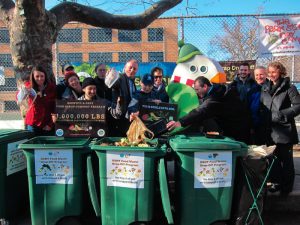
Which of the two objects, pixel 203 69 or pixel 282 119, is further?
pixel 203 69

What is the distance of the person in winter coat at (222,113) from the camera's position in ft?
12.6

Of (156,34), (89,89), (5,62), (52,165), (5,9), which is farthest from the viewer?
(156,34)

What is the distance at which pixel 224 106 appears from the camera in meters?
3.98

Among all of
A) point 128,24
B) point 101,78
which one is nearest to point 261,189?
point 101,78

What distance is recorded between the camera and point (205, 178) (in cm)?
324

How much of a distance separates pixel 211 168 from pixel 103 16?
3083 millimetres

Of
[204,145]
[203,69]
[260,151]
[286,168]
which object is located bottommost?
[286,168]

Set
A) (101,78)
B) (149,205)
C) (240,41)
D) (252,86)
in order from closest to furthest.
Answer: (149,205), (252,86), (101,78), (240,41)

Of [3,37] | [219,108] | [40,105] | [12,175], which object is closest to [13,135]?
[12,175]

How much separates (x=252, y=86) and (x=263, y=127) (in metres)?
0.62

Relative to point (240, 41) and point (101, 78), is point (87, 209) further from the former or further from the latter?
point (240, 41)

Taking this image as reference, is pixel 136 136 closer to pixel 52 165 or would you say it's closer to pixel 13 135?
pixel 52 165

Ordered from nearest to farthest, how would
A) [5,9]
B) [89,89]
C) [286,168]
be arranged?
[89,89] → [286,168] → [5,9]

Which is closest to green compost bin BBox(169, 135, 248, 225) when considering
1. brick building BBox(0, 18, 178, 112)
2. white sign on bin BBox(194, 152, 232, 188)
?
white sign on bin BBox(194, 152, 232, 188)
